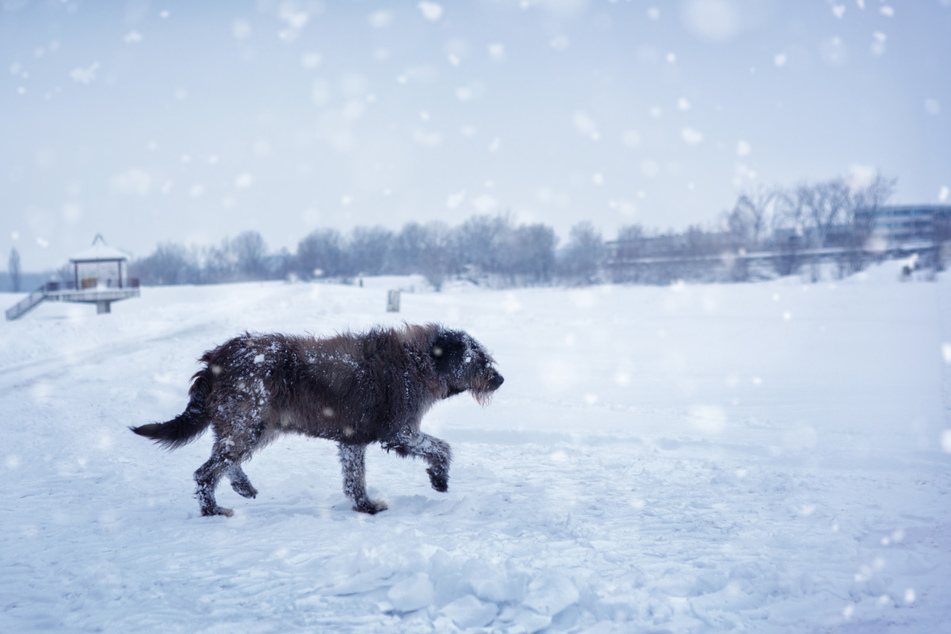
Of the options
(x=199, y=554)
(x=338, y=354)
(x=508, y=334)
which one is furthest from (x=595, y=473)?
(x=508, y=334)

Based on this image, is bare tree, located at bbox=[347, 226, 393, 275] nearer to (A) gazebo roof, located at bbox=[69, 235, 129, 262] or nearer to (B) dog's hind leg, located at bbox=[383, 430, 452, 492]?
(A) gazebo roof, located at bbox=[69, 235, 129, 262]

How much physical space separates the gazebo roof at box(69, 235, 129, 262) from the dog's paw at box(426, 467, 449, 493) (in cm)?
4891

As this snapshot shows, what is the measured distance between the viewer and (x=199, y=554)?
3.80m

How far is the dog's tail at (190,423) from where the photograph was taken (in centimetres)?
468

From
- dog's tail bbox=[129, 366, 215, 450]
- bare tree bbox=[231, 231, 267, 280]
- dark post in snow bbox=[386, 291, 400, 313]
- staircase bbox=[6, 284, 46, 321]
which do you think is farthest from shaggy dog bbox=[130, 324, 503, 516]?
bare tree bbox=[231, 231, 267, 280]

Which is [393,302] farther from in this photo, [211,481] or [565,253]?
[565,253]

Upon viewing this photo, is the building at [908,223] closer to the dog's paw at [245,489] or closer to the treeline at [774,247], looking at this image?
the treeline at [774,247]

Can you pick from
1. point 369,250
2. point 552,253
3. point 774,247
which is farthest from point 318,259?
point 774,247

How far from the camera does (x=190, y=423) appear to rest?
4.73 meters

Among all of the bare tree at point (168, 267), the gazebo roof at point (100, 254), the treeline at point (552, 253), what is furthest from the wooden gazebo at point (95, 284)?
the bare tree at point (168, 267)

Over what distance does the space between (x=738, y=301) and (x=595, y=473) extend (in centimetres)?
2567

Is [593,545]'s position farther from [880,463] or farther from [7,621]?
[880,463]

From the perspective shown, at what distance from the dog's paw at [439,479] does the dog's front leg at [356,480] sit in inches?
19.1

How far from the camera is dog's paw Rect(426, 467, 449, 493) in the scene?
5016 millimetres
